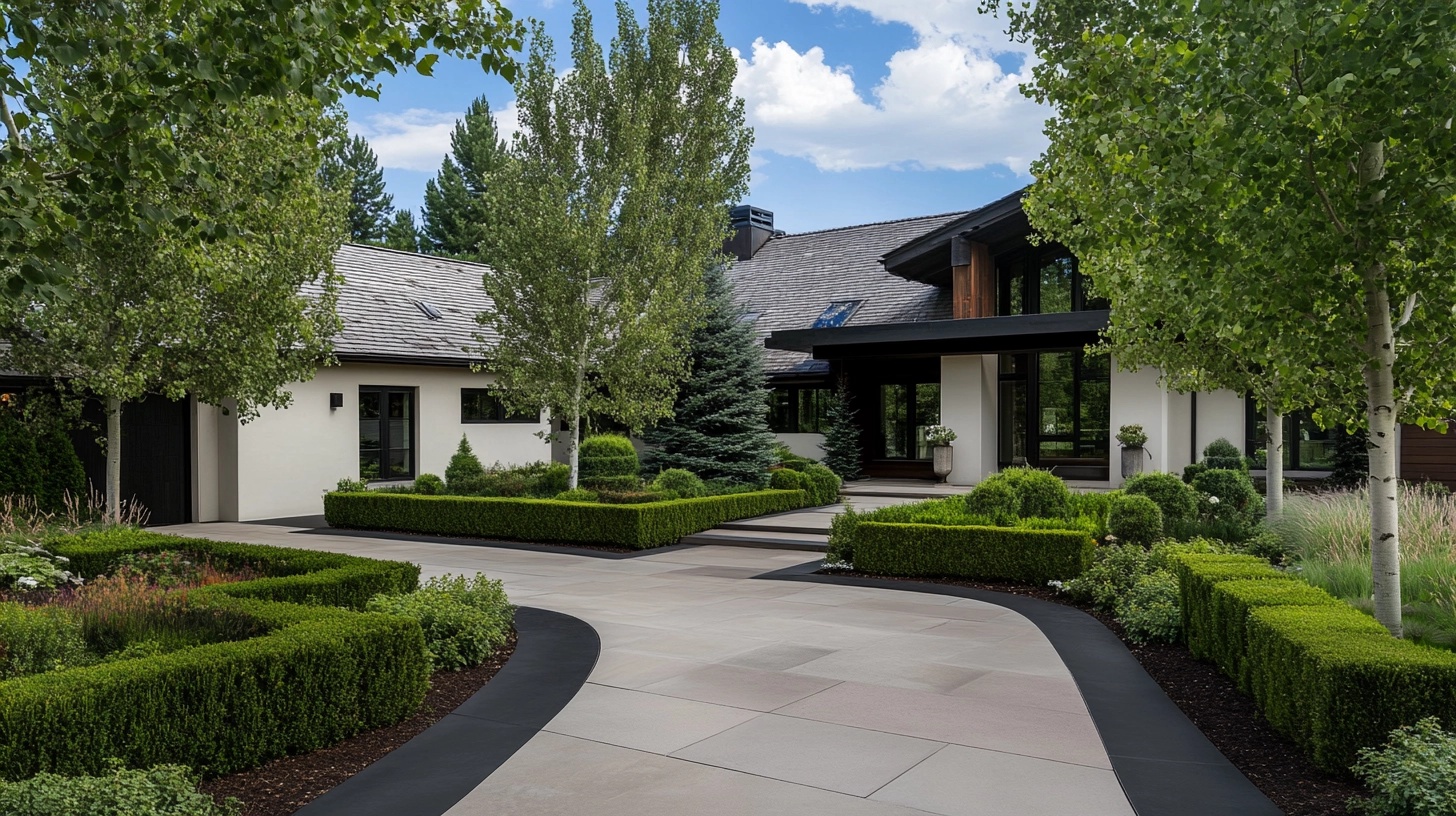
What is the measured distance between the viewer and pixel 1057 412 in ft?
71.9

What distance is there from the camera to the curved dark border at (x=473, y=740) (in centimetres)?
470

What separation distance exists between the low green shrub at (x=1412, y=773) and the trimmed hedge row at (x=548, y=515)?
434 inches

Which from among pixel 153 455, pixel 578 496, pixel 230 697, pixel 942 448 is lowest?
pixel 230 697

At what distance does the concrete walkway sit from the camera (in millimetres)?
4730

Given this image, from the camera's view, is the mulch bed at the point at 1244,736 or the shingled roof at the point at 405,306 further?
the shingled roof at the point at 405,306

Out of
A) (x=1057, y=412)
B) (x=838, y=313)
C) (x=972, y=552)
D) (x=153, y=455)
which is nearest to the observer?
(x=972, y=552)

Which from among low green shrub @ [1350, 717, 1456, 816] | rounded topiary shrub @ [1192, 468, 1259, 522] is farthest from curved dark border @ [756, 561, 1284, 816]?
rounded topiary shrub @ [1192, 468, 1259, 522]

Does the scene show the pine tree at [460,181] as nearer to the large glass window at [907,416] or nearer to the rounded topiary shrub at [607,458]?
the large glass window at [907,416]

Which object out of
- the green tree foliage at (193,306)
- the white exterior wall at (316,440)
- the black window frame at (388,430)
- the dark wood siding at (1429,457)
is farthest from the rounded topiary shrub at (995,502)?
the black window frame at (388,430)

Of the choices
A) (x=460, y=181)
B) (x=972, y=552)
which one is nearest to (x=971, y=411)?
(x=972, y=552)

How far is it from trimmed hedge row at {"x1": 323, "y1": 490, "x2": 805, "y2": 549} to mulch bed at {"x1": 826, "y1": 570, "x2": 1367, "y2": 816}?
7930 mm

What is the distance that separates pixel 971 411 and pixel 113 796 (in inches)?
801

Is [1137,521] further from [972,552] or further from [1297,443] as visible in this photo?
[1297,443]

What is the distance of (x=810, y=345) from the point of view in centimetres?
2286
